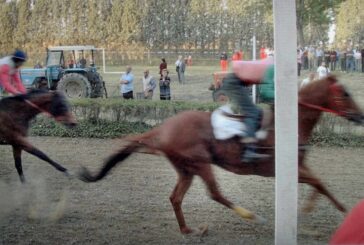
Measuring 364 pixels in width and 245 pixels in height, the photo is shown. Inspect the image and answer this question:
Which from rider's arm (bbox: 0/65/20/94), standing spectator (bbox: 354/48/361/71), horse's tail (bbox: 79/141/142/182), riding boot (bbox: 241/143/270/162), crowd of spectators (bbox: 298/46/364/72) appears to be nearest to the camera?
riding boot (bbox: 241/143/270/162)

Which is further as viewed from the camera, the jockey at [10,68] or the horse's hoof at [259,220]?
the jockey at [10,68]

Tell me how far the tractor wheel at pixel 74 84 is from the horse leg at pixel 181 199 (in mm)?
12199

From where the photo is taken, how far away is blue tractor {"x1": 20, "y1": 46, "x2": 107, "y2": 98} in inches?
664

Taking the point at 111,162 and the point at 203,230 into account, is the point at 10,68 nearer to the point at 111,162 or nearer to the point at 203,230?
the point at 111,162

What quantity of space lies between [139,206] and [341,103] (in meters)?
2.52

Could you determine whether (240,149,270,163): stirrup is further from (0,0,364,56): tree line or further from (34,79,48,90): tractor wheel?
(0,0,364,56): tree line

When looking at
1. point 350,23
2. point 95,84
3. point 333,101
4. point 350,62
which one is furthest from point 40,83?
point 350,23

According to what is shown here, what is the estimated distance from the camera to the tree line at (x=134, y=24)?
40.5m

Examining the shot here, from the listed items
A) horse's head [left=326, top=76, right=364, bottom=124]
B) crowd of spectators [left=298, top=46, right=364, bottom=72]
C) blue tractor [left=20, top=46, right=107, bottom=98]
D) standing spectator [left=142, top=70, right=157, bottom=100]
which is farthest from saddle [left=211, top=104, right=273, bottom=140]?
crowd of spectators [left=298, top=46, right=364, bottom=72]

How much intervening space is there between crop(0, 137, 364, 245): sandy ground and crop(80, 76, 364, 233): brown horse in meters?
0.29

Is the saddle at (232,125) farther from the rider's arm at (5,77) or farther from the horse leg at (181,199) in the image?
the rider's arm at (5,77)

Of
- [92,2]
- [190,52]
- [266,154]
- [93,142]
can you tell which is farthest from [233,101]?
[92,2]

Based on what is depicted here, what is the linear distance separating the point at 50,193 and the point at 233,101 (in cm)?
289

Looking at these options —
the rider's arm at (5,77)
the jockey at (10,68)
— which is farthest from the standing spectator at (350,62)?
the rider's arm at (5,77)
